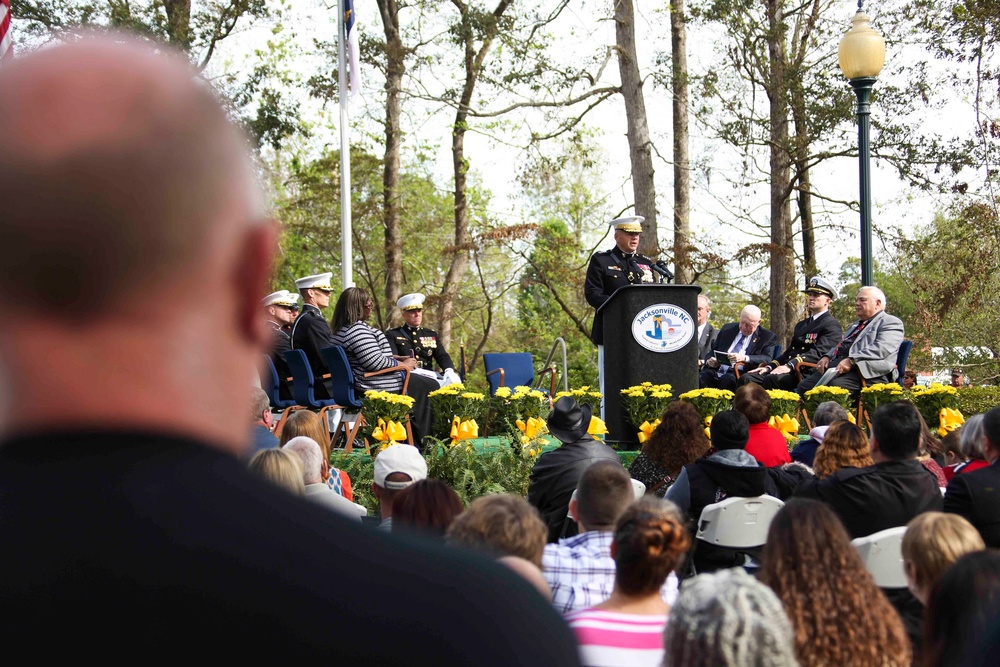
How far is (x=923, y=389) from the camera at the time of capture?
8359mm

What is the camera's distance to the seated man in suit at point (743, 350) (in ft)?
36.4

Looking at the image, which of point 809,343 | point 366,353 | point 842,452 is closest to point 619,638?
point 842,452

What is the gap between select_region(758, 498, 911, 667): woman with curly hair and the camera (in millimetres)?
2746

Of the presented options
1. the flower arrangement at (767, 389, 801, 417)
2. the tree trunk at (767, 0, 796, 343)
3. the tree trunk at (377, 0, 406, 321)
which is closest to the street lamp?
the flower arrangement at (767, 389, 801, 417)

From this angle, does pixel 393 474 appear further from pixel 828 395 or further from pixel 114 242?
pixel 828 395

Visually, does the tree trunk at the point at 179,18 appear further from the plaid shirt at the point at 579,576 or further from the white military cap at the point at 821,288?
the plaid shirt at the point at 579,576

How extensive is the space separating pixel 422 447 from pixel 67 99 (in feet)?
26.0

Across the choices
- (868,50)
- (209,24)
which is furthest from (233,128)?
(209,24)

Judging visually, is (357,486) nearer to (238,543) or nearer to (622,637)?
(622,637)

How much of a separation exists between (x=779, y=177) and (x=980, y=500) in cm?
1433

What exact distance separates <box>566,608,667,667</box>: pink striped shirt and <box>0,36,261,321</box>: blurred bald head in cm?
217

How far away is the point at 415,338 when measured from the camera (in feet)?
38.6

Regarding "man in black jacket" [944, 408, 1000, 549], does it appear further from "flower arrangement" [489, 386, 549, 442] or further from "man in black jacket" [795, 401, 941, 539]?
"flower arrangement" [489, 386, 549, 442]

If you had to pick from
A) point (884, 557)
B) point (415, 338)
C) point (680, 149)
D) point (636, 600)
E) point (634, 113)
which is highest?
point (634, 113)
